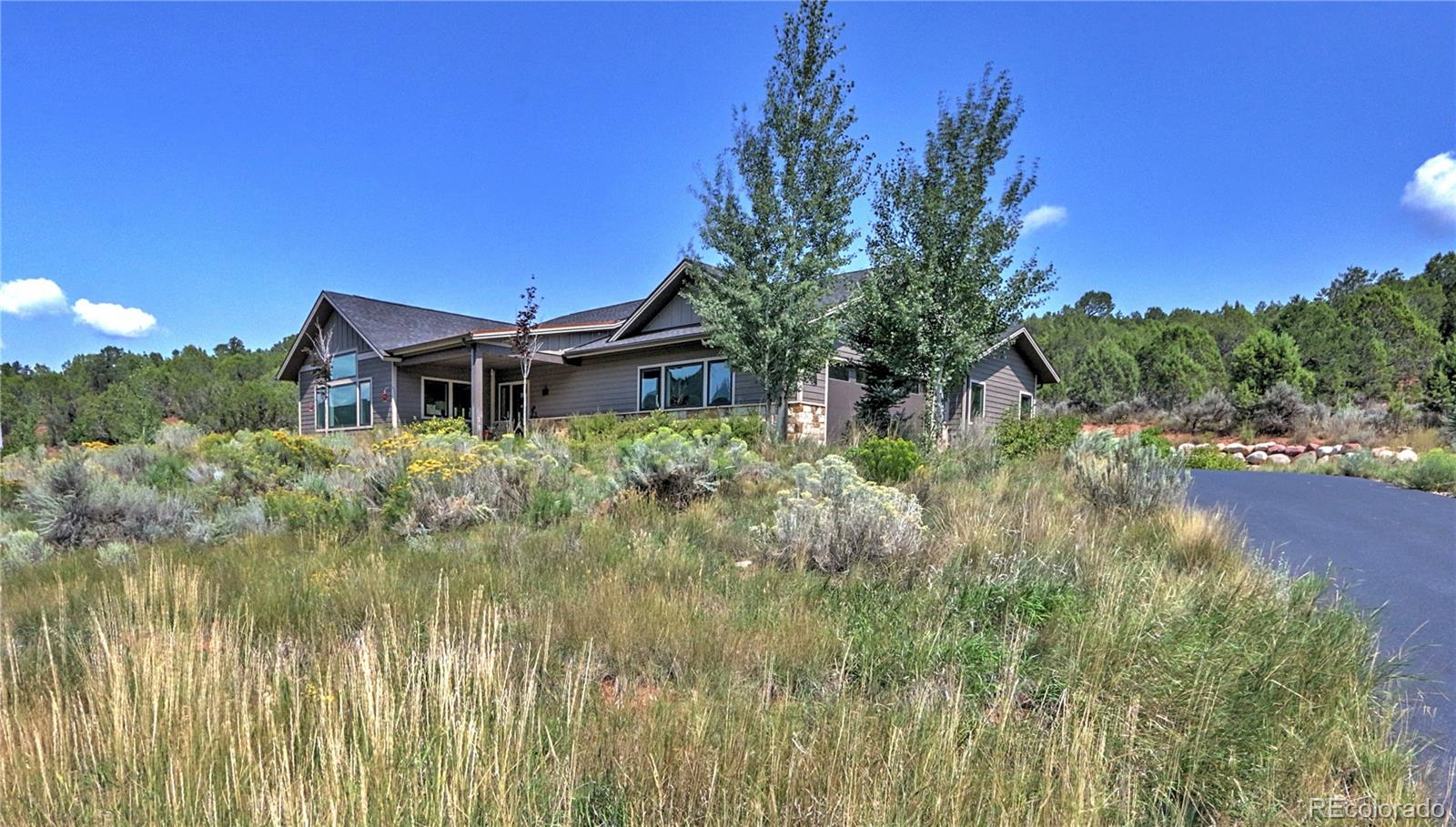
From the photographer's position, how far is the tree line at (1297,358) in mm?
21391

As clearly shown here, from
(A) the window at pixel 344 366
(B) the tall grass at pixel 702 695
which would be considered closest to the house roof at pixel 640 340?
(A) the window at pixel 344 366

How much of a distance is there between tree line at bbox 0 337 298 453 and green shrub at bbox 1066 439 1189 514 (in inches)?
905

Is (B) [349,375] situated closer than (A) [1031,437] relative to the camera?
No

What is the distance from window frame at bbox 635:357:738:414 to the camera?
1616 centimetres

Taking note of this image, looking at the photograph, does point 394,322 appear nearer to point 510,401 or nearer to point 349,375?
point 349,375

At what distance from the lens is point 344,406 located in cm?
2380

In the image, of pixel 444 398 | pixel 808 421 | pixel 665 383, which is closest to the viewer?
pixel 808 421

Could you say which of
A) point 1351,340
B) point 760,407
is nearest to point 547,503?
point 760,407

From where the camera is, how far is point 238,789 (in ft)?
5.65

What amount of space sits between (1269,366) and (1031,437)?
55.1ft

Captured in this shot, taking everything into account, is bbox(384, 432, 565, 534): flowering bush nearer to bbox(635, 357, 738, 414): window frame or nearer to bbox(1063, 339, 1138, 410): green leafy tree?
bbox(635, 357, 738, 414): window frame

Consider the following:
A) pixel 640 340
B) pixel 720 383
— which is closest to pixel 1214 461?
Result: pixel 720 383

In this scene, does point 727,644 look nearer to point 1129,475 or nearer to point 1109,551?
point 1109,551

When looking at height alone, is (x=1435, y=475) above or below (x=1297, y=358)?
below
